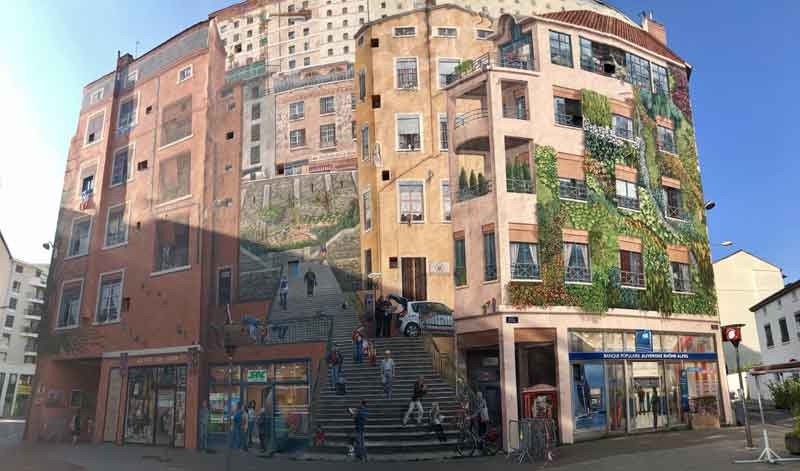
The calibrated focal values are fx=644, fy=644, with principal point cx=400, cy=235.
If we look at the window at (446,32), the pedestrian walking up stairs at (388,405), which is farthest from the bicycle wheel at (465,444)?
the window at (446,32)

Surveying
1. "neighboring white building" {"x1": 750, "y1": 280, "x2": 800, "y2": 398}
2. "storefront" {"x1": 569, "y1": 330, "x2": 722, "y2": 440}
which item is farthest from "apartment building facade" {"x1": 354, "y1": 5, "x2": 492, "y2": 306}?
"neighboring white building" {"x1": 750, "y1": 280, "x2": 800, "y2": 398}

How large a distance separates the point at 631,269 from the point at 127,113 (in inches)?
1189

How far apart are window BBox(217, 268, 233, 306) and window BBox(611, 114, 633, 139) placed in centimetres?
1963

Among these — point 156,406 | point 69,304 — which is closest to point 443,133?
point 156,406

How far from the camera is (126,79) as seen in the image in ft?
131

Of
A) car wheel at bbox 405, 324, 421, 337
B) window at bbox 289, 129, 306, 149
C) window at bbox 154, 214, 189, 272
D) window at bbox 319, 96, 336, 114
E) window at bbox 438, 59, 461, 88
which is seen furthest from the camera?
window at bbox 154, 214, 189, 272

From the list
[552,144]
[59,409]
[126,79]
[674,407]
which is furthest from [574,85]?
[59,409]

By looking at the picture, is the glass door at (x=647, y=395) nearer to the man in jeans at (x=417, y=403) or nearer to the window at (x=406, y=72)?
the man in jeans at (x=417, y=403)

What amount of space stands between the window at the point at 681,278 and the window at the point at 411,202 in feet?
37.4

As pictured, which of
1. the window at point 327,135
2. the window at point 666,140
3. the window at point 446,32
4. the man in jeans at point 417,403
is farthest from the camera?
the window at point 327,135

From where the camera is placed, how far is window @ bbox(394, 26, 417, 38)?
3206cm

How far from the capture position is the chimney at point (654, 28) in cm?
3438

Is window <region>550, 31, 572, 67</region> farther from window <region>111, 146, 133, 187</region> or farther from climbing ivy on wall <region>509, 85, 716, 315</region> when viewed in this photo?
window <region>111, 146, 133, 187</region>

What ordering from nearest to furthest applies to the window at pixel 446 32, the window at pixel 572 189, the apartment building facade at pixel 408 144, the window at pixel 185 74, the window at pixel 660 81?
the window at pixel 572 189, the apartment building facade at pixel 408 144, the window at pixel 660 81, the window at pixel 446 32, the window at pixel 185 74
